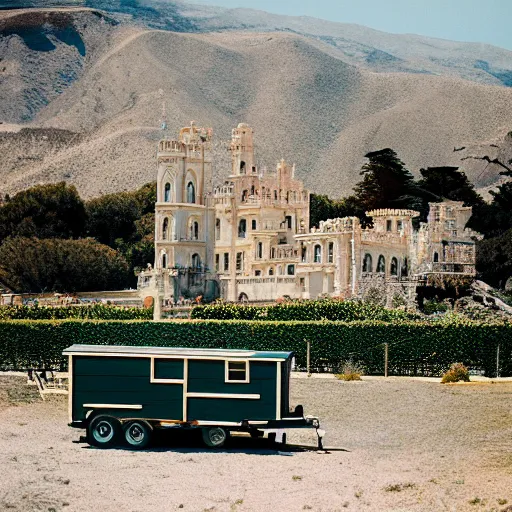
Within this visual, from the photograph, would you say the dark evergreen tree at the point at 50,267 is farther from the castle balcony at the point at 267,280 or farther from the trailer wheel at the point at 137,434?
the trailer wheel at the point at 137,434

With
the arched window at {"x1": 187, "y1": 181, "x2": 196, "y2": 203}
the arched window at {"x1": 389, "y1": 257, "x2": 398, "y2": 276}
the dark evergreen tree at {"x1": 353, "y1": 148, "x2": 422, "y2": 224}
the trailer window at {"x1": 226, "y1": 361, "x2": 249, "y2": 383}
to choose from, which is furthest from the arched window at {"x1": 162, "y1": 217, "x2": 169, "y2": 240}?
Answer: the trailer window at {"x1": 226, "y1": 361, "x2": 249, "y2": 383}

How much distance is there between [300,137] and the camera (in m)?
170

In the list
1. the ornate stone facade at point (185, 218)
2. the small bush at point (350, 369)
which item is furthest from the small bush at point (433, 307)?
the small bush at point (350, 369)

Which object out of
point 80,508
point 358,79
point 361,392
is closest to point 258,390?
point 80,508

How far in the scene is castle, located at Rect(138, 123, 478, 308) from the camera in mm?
65875

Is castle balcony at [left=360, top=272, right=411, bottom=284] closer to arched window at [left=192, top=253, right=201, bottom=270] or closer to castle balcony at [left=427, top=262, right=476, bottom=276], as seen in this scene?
castle balcony at [left=427, top=262, right=476, bottom=276]

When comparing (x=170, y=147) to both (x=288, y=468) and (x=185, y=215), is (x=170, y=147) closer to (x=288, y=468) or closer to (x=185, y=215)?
(x=185, y=215)

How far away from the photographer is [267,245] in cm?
7462

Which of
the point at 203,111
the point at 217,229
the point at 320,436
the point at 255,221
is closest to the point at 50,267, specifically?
the point at 217,229

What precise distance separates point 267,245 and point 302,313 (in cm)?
2429

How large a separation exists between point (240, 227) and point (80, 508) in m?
53.5

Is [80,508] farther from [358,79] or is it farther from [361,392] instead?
[358,79]

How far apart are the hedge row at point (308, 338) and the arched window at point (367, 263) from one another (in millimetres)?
20849

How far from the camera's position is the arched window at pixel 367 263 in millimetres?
66688
